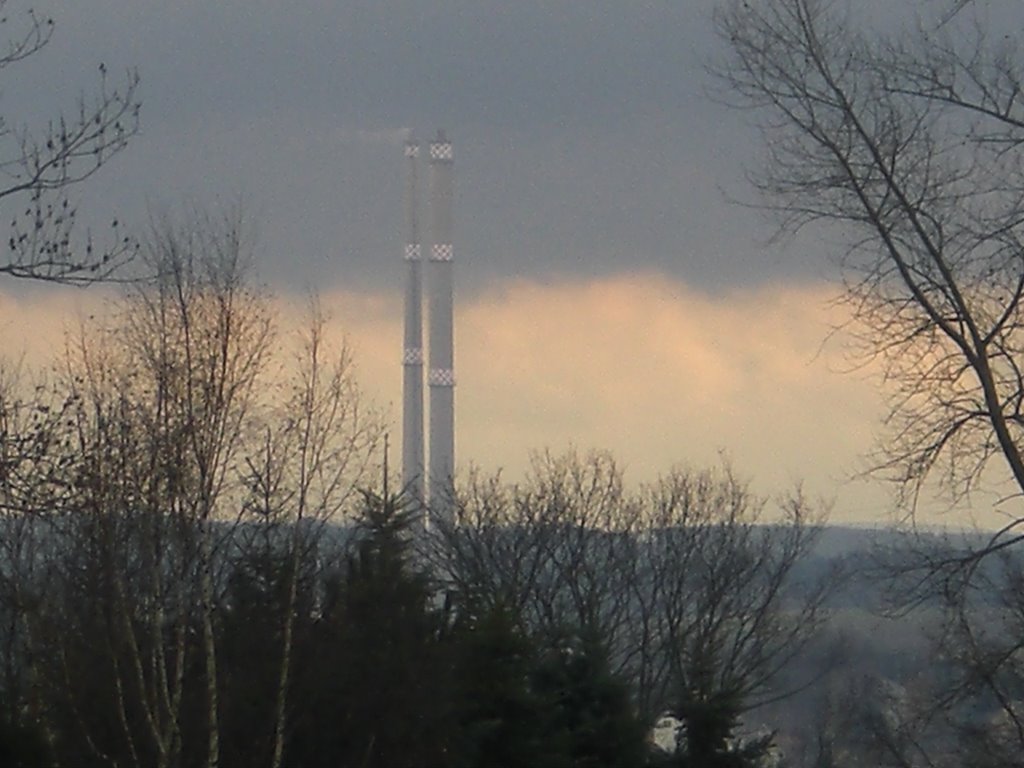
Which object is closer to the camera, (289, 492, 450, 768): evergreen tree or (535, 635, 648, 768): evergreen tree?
(289, 492, 450, 768): evergreen tree

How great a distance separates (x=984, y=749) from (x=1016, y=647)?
6610 millimetres

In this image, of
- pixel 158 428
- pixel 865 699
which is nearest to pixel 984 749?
pixel 158 428

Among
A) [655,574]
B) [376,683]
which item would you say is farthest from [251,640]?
[655,574]

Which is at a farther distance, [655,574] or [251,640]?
[655,574]

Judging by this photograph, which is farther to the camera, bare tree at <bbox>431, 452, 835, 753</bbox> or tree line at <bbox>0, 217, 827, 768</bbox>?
bare tree at <bbox>431, 452, 835, 753</bbox>

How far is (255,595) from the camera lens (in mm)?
28125

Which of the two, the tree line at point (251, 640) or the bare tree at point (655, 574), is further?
the bare tree at point (655, 574)

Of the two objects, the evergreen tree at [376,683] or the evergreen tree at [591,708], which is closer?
the evergreen tree at [376,683]

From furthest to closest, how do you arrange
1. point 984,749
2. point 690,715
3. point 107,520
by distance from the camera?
point 690,715, point 107,520, point 984,749

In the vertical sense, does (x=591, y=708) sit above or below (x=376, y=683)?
below

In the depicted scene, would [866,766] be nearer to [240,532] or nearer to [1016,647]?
[240,532]

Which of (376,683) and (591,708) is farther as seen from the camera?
(591,708)

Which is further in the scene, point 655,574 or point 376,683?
point 655,574

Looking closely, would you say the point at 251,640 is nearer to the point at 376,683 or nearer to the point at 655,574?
the point at 376,683
